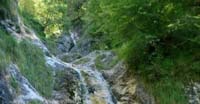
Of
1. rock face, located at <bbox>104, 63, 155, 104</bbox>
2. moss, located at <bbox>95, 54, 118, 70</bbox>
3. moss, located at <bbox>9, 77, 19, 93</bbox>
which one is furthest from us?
moss, located at <bbox>95, 54, 118, 70</bbox>

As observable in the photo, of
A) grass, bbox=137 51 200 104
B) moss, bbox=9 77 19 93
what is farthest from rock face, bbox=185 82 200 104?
moss, bbox=9 77 19 93

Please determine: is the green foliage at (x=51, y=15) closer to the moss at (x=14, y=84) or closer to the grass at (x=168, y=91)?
the grass at (x=168, y=91)

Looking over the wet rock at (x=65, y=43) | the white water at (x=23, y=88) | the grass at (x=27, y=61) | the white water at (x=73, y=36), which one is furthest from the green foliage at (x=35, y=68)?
the white water at (x=73, y=36)

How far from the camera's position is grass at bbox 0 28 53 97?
8180mm

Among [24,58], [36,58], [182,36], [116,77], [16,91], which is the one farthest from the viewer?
[116,77]

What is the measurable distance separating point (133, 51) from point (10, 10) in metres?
3.53

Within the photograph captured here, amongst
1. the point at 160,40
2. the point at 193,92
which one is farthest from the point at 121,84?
the point at 193,92

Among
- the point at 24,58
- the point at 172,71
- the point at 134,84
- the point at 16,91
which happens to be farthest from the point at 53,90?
the point at 172,71

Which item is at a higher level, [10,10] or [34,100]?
[10,10]

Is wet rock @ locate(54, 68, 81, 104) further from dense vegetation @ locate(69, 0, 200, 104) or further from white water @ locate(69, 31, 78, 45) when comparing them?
white water @ locate(69, 31, 78, 45)

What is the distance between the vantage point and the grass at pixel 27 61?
8180 millimetres

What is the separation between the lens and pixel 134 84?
34.1 feet

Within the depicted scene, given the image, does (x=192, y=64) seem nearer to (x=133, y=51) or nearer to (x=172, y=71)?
(x=172, y=71)

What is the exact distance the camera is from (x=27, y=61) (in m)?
8.90
